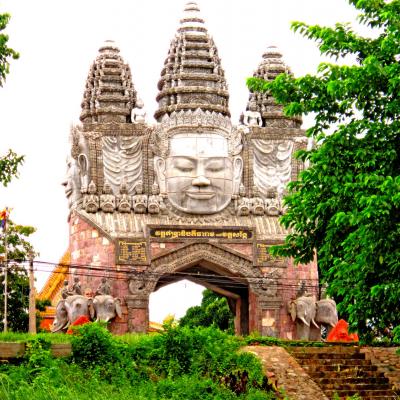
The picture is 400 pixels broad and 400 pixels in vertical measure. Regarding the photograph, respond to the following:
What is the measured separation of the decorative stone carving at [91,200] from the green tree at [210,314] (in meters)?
13.4

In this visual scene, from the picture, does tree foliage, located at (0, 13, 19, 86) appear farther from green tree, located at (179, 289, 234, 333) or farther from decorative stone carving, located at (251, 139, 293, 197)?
green tree, located at (179, 289, 234, 333)

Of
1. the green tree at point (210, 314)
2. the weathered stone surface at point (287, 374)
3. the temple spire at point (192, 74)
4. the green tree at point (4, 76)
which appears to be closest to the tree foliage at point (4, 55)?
the green tree at point (4, 76)

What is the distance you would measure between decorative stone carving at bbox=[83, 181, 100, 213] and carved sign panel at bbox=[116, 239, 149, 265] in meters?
1.38

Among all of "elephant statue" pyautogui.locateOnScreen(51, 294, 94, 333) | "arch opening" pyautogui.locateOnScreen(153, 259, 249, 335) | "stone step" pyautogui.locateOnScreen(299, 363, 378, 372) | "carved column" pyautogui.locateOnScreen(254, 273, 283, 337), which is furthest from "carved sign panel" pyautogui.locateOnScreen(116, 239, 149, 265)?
"stone step" pyautogui.locateOnScreen(299, 363, 378, 372)

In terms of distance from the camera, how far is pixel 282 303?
38.9 meters

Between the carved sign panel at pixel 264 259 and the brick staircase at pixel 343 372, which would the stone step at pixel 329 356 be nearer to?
the brick staircase at pixel 343 372

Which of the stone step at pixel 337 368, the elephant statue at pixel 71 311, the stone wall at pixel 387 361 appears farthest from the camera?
the elephant statue at pixel 71 311

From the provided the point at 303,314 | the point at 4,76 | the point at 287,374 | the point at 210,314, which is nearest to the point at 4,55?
the point at 4,76

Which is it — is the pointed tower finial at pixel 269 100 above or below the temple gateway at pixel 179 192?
above

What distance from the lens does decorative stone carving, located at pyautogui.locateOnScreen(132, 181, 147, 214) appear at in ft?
127

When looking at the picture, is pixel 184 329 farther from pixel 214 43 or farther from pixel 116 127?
pixel 214 43

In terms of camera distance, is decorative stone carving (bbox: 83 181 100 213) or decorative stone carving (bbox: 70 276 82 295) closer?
decorative stone carving (bbox: 70 276 82 295)

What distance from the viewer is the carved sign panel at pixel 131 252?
37.9 meters

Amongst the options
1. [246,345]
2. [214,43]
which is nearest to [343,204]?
[246,345]
